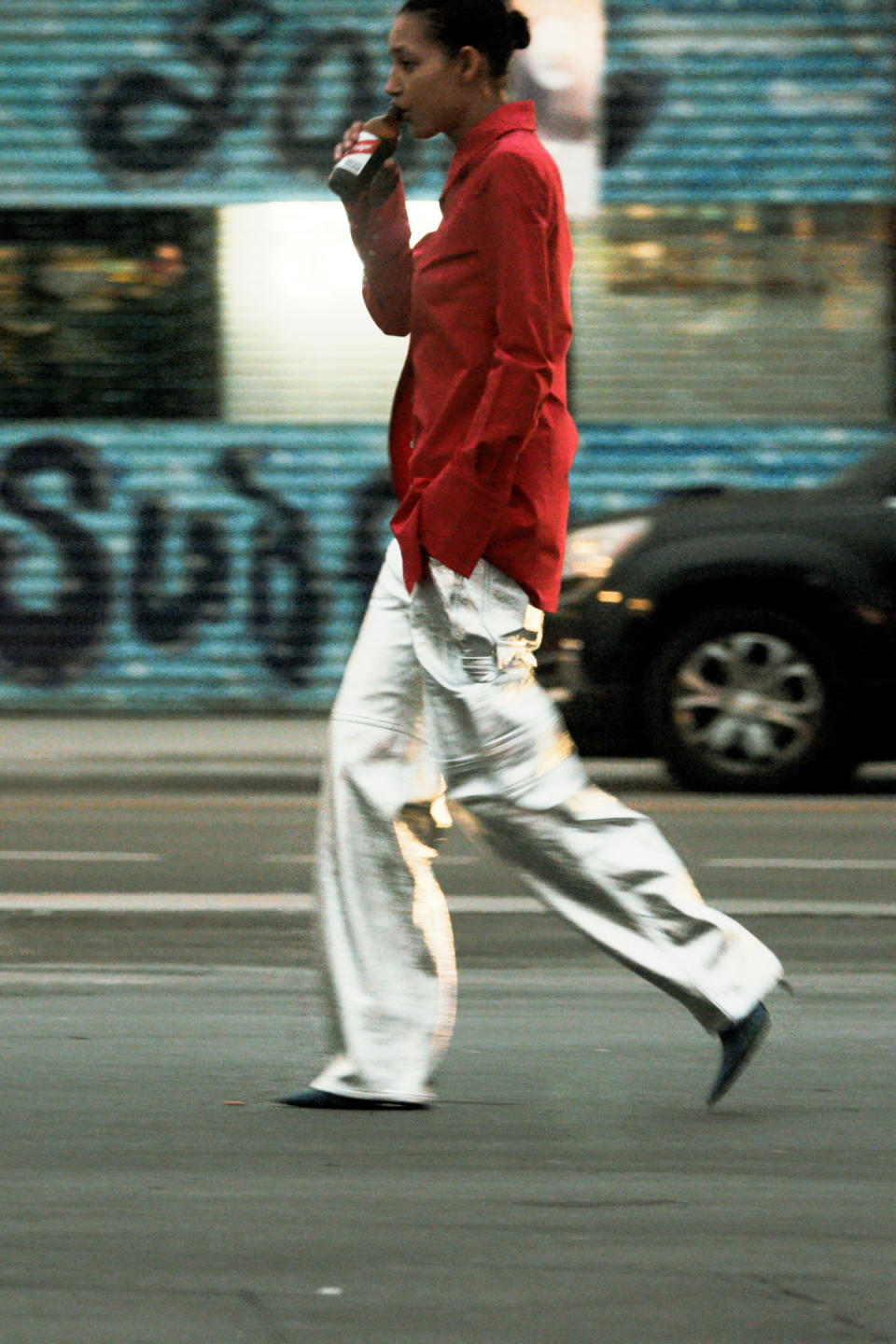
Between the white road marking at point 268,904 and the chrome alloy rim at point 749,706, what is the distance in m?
2.75

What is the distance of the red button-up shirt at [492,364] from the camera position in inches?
166

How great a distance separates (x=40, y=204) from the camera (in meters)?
14.5

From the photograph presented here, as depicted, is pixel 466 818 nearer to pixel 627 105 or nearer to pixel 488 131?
pixel 488 131

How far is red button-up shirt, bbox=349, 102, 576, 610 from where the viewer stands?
13.8 ft

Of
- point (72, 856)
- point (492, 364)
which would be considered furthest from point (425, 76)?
point (72, 856)

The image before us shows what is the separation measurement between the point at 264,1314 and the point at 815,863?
5.02 metres

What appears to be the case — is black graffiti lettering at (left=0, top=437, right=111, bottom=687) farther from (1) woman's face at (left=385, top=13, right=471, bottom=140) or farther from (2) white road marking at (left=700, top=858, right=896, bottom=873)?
(1) woman's face at (left=385, top=13, right=471, bottom=140)

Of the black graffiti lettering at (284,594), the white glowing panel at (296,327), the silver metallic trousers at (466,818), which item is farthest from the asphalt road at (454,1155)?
the white glowing panel at (296,327)

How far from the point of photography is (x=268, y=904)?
7.16m

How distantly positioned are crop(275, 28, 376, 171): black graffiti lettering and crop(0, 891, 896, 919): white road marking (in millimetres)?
7723

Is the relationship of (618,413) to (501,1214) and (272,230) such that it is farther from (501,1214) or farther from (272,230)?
(501,1214)

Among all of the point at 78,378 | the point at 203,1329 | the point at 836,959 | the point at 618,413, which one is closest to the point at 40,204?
the point at 78,378

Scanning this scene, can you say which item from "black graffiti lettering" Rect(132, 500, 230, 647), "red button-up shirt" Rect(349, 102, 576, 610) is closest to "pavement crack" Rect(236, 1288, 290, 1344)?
"red button-up shirt" Rect(349, 102, 576, 610)

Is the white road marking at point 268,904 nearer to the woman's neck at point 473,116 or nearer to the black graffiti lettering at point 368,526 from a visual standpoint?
the woman's neck at point 473,116
